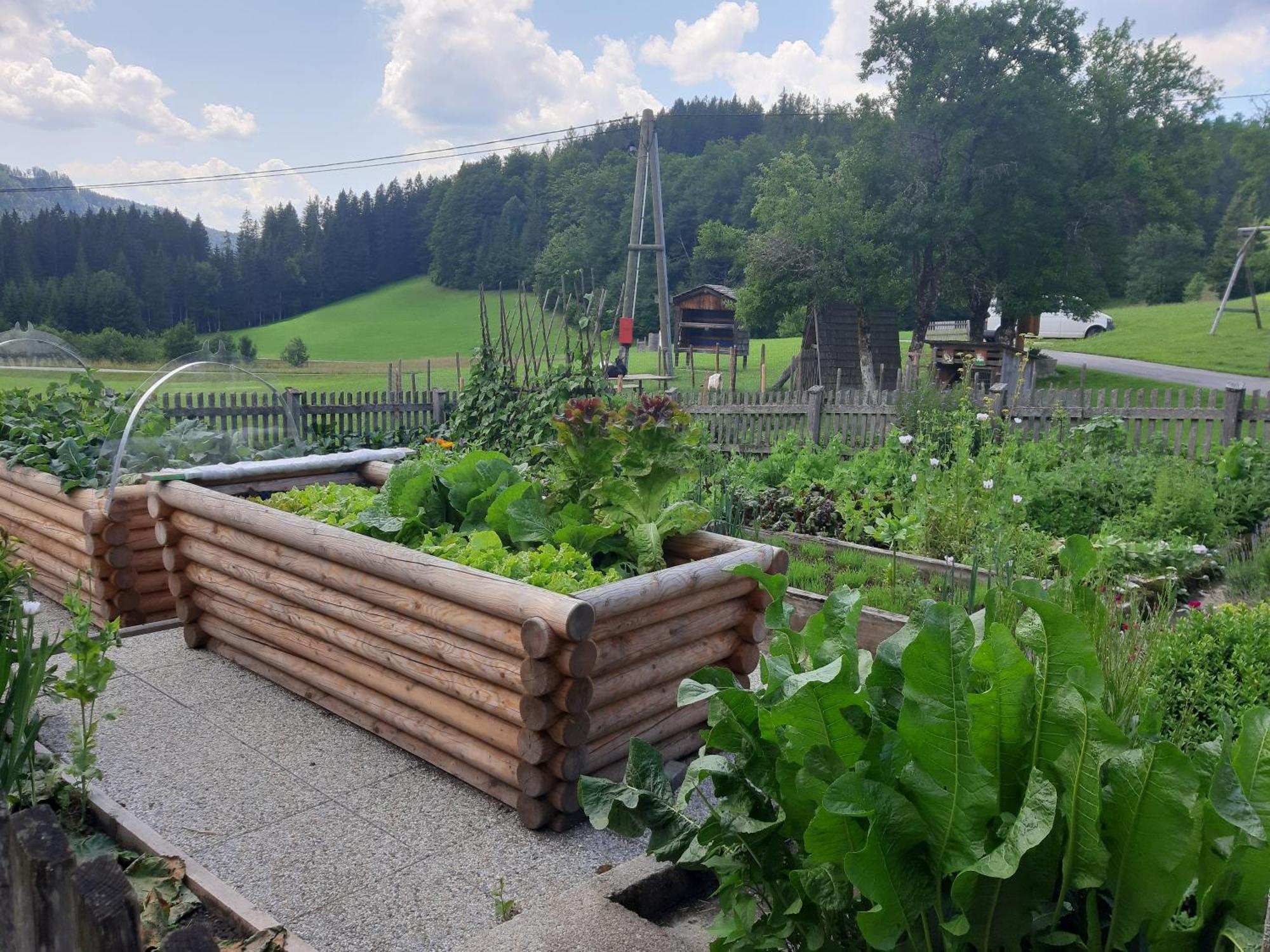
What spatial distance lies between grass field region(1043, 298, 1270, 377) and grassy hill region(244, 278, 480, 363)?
26.5m

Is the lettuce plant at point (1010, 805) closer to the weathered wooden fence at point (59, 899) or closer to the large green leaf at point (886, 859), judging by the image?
the large green leaf at point (886, 859)

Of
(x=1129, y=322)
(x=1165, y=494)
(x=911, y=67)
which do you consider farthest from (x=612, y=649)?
(x=1129, y=322)

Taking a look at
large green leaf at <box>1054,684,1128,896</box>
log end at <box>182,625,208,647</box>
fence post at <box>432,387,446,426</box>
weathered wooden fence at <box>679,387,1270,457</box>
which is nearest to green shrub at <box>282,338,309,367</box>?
fence post at <box>432,387,446,426</box>

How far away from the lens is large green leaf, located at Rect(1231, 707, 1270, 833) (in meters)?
1.63

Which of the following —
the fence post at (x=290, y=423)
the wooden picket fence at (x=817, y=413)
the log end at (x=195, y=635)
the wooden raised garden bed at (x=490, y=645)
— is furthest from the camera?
the wooden picket fence at (x=817, y=413)

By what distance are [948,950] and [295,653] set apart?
373cm

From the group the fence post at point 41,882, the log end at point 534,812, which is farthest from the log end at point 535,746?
the fence post at point 41,882

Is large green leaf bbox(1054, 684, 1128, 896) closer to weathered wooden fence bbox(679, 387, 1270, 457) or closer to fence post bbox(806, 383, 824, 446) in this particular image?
weathered wooden fence bbox(679, 387, 1270, 457)

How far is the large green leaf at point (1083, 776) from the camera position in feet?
5.59

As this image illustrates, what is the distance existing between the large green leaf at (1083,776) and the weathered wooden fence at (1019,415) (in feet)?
26.9

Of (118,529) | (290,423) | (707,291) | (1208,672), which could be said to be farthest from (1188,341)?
(118,529)

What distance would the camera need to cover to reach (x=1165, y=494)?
7434mm

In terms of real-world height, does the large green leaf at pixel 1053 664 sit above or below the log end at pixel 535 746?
above

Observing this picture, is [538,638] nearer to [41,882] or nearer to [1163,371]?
[41,882]
